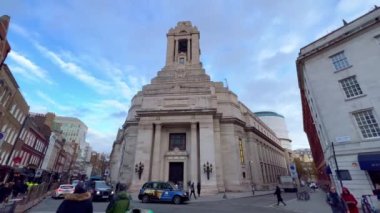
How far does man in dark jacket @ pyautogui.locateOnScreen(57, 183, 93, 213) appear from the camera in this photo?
14.6 ft

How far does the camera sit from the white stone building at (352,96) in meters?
14.7

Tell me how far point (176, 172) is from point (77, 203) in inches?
1105

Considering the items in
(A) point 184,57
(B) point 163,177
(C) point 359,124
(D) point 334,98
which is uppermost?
(A) point 184,57

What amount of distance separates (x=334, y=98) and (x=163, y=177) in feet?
76.5

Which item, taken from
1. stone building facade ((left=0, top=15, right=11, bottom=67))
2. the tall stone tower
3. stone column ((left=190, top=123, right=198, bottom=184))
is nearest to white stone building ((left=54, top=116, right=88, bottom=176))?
the tall stone tower

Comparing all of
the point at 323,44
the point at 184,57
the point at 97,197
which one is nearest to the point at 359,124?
the point at 323,44

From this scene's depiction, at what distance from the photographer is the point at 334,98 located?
17344 mm

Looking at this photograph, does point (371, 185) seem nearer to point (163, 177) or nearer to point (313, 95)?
point (313, 95)

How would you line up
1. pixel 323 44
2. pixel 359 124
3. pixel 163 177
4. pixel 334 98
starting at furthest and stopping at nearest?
pixel 163 177, pixel 323 44, pixel 334 98, pixel 359 124

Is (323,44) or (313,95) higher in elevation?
(323,44)

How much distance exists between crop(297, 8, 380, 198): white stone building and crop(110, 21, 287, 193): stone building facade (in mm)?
15926

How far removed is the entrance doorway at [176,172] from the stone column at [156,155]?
6.39 feet

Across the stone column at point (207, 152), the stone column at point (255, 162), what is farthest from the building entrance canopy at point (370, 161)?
→ the stone column at point (255, 162)

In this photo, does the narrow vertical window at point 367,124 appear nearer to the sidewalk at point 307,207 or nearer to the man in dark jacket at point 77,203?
the sidewalk at point 307,207
